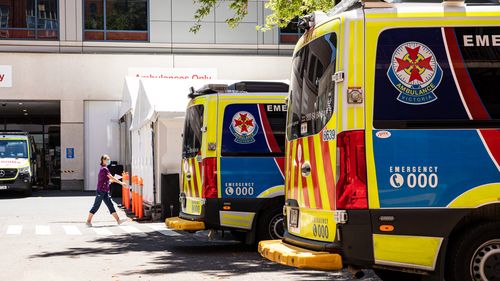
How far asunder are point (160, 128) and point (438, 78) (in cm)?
1299

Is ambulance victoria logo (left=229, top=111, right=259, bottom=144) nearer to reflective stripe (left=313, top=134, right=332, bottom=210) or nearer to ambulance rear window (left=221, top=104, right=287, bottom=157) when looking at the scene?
ambulance rear window (left=221, top=104, right=287, bottom=157)

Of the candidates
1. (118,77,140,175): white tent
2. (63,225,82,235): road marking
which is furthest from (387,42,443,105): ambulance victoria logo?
(118,77,140,175): white tent

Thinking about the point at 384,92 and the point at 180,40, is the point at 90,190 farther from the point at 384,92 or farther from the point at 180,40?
the point at 384,92

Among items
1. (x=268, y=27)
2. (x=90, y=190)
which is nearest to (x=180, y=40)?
(x=90, y=190)

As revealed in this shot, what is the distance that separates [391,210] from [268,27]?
14.9 metres

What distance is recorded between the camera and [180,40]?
37.3 meters

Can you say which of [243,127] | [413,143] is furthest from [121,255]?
[413,143]

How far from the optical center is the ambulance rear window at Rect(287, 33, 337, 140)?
6.93m

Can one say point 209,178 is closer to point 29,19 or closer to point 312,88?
point 312,88

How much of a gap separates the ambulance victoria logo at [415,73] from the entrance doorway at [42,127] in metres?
32.3

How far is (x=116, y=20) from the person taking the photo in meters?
37.0

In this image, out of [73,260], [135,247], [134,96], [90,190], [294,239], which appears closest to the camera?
[294,239]

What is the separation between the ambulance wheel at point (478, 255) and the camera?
21.9ft

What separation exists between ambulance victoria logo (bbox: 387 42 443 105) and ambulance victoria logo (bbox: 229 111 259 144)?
18.6ft
